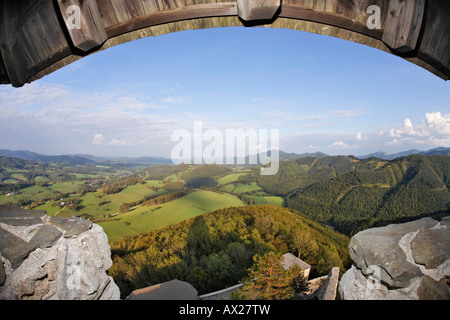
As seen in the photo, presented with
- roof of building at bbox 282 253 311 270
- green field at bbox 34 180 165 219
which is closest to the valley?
green field at bbox 34 180 165 219

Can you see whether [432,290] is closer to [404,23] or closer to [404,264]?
[404,264]

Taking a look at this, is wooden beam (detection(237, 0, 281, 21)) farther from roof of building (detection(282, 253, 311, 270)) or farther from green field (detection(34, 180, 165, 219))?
green field (detection(34, 180, 165, 219))

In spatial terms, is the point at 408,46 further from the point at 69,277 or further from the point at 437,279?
the point at 69,277

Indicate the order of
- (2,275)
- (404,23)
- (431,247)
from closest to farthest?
(404,23), (2,275), (431,247)

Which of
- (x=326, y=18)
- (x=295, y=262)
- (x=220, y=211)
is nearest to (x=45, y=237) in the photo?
(x=326, y=18)

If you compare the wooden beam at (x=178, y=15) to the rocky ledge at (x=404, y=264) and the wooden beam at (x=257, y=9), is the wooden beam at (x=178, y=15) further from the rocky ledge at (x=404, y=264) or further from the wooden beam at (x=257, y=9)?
the rocky ledge at (x=404, y=264)

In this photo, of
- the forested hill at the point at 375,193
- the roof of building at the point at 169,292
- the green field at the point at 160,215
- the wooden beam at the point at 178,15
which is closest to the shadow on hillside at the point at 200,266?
the roof of building at the point at 169,292
